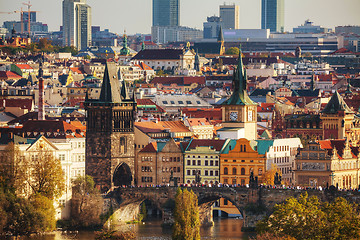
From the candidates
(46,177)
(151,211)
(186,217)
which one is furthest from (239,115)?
(186,217)

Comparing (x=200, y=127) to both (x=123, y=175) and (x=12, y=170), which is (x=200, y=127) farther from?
(x=12, y=170)

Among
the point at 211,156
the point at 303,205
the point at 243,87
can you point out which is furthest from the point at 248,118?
the point at 303,205

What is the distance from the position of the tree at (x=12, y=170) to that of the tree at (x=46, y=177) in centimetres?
88

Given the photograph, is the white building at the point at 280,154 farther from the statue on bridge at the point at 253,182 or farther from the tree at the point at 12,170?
the tree at the point at 12,170

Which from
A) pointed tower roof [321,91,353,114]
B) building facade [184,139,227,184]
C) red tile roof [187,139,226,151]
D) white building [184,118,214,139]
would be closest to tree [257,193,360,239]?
building facade [184,139,227,184]

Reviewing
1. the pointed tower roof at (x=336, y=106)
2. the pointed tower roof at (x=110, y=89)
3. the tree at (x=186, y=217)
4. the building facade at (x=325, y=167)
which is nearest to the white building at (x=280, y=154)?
the building facade at (x=325, y=167)

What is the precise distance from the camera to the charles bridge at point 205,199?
11738 cm

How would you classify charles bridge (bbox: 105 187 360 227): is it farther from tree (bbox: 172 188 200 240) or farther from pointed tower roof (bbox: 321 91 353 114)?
pointed tower roof (bbox: 321 91 353 114)

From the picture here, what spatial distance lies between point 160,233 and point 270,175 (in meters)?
16.0

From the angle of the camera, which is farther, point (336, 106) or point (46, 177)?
point (336, 106)

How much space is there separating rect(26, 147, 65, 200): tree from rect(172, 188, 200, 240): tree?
8998mm

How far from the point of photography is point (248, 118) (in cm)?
14725

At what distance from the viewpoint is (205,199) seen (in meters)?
121

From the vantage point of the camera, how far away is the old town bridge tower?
128 m
